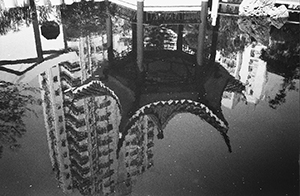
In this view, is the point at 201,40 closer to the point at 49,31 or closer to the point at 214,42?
the point at 214,42

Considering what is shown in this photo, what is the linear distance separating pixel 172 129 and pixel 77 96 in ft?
9.61

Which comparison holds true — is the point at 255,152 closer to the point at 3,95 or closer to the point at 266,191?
the point at 266,191

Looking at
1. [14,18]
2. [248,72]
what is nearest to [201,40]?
[248,72]

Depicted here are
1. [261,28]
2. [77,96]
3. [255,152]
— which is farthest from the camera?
[261,28]

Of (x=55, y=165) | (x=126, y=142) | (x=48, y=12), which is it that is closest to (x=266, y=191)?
(x=126, y=142)

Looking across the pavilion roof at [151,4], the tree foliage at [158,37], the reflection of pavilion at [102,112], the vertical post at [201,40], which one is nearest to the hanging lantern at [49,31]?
the reflection of pavilion at [102,112]

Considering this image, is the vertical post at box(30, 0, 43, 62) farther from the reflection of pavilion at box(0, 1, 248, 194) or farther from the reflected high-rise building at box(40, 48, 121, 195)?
the reflected high-rise building at box(40, 48, 121, 195)

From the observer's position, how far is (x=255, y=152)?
662 centimetres

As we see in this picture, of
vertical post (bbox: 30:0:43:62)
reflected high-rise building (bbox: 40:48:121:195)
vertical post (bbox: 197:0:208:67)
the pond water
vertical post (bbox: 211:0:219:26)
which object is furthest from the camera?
vertical post (bbox: 211:0:219:26)

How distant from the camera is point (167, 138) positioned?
704 centimetres

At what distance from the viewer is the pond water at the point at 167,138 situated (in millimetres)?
5719

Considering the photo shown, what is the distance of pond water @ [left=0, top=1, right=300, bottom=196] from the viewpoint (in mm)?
5719

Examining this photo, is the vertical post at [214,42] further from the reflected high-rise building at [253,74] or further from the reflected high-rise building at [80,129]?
the reflected high-rise building at [80,129]

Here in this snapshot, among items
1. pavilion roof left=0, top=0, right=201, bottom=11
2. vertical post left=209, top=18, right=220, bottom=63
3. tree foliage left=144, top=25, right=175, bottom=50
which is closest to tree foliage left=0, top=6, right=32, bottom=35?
pavilion roof left=0, top=0, right=201, bottom=11
